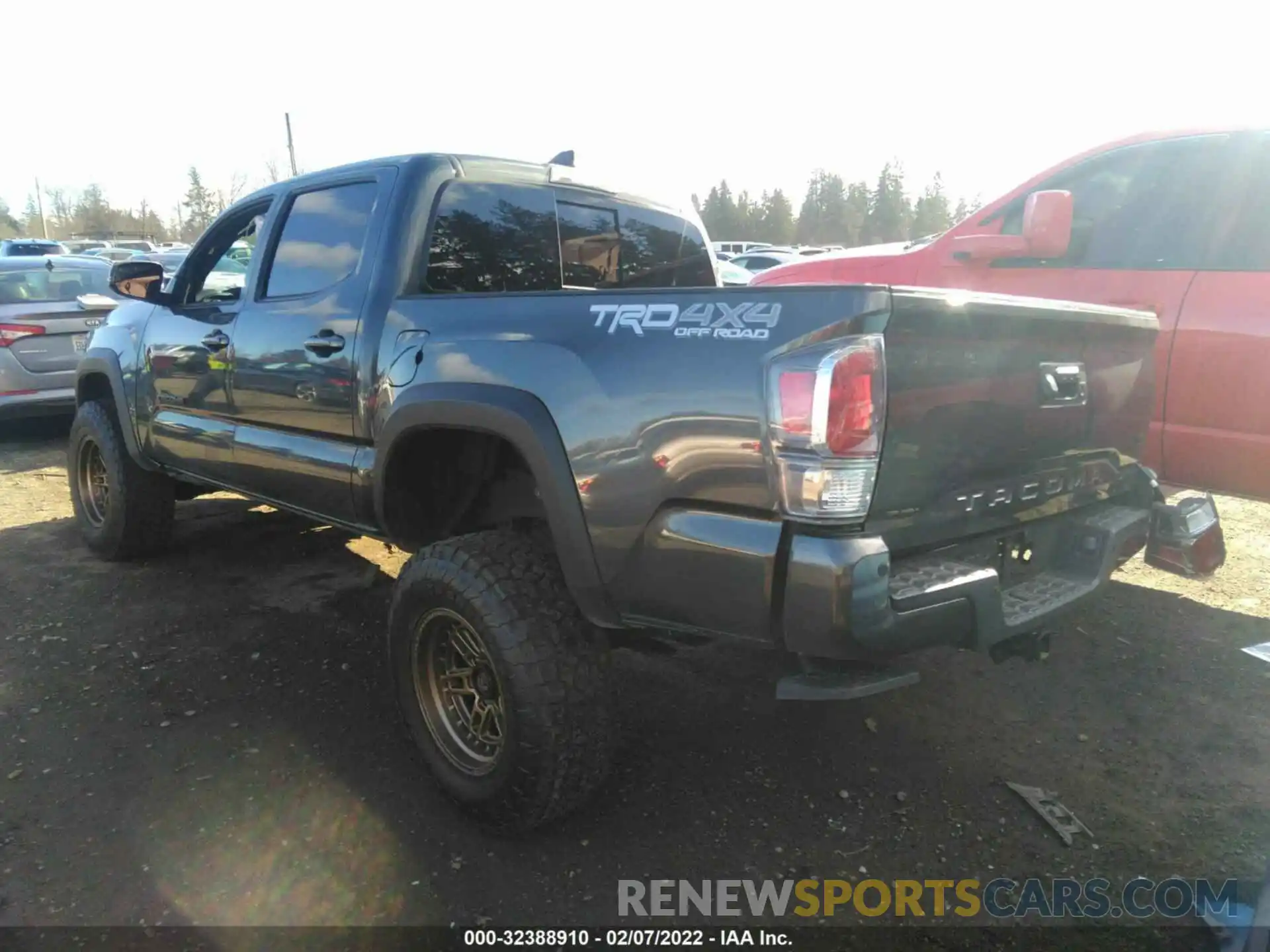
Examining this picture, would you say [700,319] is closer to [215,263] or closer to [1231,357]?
[1231,357]

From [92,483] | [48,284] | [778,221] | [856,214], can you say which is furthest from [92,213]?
[92,483]

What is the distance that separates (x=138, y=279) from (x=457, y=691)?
285 cm

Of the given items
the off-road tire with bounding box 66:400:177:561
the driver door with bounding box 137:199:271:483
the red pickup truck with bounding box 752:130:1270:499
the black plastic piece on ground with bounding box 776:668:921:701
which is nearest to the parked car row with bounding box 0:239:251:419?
the off-road tire with bounding box 66:400:177:561

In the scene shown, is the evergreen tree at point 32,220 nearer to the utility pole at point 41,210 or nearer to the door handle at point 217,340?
the utility pole at point 41,210

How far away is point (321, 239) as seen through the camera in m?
3.45

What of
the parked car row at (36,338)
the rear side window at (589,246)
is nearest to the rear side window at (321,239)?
the rear side window at (589,246)

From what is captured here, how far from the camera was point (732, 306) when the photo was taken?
6.78 ft

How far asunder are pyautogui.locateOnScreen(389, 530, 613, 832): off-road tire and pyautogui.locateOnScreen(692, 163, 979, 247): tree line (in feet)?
239

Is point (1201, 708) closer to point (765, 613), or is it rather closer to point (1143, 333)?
point (1143, 333)

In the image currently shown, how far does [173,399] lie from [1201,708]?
183 inches

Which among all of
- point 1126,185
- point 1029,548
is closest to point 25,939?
point 1029,548

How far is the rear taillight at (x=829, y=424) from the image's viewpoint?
75.6 inches

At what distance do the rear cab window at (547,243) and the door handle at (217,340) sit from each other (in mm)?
1277

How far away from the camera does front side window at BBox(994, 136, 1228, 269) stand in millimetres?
3982
